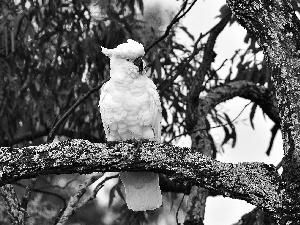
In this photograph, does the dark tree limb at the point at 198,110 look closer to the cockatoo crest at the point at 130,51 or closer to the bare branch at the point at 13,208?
the cockatoo crest at the point at 130,51

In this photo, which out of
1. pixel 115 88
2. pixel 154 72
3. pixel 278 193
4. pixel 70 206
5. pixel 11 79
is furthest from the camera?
pixel 154 72

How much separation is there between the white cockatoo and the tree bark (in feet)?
2.01

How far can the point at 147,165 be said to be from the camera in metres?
2.13

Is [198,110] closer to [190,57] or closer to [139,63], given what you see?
[190,57]

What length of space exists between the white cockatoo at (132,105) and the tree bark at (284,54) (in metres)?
0.61

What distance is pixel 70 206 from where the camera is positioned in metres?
2.94

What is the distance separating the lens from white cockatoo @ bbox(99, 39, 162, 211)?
2.71 m

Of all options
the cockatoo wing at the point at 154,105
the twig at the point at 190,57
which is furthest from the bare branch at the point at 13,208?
the twig at the point at 190,57

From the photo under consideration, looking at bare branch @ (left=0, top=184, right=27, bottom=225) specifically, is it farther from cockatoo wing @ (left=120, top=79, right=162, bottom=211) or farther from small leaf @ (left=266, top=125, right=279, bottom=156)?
small leaf @ (left=266, top=125, right=279, bottom=156)

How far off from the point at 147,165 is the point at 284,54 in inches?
19.6

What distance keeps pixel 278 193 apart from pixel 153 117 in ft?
2.64

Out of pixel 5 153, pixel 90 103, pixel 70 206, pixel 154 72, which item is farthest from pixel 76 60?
pixel 5 153

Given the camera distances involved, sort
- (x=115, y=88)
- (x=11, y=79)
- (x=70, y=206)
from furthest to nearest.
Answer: (x=11, y=79), (x=70, y=206), (x=115, y=88)

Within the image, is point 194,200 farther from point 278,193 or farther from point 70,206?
point 278,193
